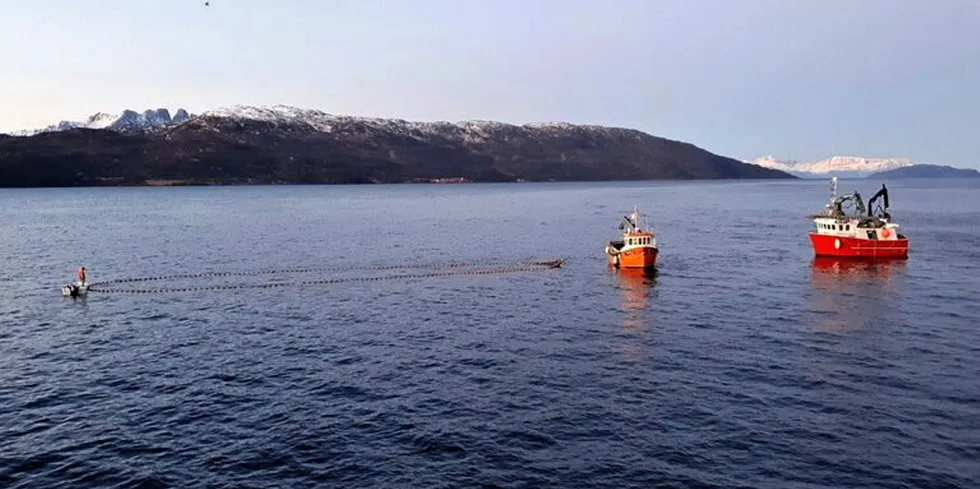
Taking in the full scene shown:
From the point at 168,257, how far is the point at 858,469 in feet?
365

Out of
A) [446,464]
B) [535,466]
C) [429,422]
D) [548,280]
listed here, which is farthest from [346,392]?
[548,280]

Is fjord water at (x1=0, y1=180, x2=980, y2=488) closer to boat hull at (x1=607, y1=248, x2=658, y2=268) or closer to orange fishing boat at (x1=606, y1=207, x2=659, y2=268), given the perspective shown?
boat hull at (x1=607, y1=248, x2=658, y2=268)

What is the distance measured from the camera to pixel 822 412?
4266 cm

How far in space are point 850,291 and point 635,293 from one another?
89.2 feet

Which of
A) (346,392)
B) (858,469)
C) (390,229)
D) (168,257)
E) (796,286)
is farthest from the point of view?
(390,229)

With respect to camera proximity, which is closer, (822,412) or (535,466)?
(535,466)

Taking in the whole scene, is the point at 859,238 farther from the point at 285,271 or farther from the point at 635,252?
the point at 285,271

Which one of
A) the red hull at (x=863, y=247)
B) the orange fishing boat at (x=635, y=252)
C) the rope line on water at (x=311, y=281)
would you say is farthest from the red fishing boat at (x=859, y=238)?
the rope line on water at (x=311, y=281)

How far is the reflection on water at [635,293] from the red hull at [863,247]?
33.8 meters

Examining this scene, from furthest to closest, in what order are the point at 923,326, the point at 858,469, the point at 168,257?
the point at 168,257 < the point at 923,326 < the point at 858,469

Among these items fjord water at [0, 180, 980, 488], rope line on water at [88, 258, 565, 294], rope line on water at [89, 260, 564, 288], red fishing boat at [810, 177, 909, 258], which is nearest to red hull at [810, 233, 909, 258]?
red fishing boat at [810, 177, 909, 258]

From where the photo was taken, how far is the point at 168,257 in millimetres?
116062

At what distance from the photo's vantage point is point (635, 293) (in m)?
82.7

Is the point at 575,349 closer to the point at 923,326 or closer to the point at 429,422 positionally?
the point at 429,422
